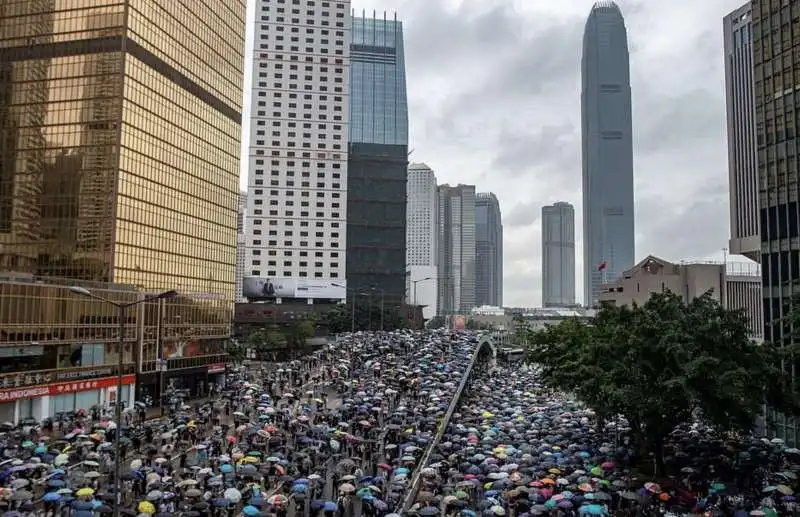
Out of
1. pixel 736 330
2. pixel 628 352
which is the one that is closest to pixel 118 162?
pixel 628 352

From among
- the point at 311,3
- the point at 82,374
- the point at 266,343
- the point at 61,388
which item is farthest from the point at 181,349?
the point at 311,3

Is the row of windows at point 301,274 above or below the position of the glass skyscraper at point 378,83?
below

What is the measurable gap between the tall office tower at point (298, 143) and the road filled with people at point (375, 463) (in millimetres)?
74296

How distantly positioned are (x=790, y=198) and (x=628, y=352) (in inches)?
689

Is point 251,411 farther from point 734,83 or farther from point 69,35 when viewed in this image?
point 734,83

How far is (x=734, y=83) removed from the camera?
128500 millimetres

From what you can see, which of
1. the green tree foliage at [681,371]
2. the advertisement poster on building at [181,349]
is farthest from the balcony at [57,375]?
the green tree foliage at [681,371]

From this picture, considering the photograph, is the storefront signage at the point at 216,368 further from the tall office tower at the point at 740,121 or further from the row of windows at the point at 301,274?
the tall office tower at the point at 740,121

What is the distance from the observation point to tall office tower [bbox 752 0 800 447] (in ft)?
131

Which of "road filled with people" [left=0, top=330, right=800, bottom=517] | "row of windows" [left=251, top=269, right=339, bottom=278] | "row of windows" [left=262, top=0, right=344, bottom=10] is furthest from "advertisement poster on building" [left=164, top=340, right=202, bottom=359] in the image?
"row of windows" [left=262, top=0, right=344, bottom=10]

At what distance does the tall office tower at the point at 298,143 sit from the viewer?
12125 cm

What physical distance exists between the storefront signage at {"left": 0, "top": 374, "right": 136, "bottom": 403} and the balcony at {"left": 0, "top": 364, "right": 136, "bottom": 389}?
0.30 meters

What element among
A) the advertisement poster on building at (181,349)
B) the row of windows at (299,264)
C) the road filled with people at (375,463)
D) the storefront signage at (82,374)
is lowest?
the road filled with people at (375,463)

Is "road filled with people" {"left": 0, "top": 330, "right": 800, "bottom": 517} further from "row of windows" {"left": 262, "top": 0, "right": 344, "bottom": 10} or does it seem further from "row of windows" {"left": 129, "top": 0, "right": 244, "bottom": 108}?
"row of windows" {"left": 262, "top": 0, "right": 344, "bottom": 10}
